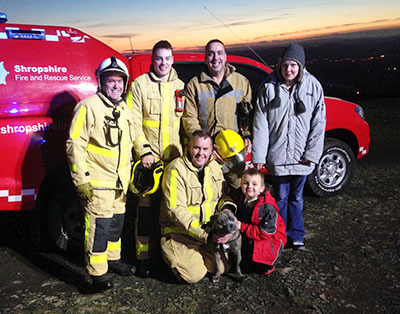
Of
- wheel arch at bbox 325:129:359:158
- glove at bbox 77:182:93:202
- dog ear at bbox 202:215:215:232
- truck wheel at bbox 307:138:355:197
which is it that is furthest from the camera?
wheel arch at bbox 325:129:359:158

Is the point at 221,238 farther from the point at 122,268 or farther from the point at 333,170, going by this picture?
the point at 333,170

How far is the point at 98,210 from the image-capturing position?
3361 mm

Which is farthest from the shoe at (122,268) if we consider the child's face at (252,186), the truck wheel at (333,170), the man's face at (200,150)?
the truck wheel at (333,170)

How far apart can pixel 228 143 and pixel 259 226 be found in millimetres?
797

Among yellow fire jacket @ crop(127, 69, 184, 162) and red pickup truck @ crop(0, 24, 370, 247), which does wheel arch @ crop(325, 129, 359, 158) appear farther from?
red pickup truck @ crop(0, 24, 370, 247)

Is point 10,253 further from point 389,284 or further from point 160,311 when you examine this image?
point 389,284

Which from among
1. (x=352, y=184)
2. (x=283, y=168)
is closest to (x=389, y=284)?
(x=283, y=168)

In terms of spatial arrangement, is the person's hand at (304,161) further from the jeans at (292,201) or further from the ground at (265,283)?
the ground at (265,283)

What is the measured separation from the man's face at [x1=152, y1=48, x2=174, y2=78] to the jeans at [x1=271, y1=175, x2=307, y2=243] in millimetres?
1478

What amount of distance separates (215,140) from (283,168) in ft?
2.33

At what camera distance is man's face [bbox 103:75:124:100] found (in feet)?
11.0

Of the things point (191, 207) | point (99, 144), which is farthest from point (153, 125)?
point (191, 207)

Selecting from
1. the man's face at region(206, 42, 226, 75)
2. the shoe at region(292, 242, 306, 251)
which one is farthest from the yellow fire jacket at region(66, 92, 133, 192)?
the shoe at region(292, 242, 306, 251)

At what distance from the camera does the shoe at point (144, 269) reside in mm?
3662
